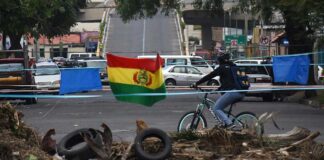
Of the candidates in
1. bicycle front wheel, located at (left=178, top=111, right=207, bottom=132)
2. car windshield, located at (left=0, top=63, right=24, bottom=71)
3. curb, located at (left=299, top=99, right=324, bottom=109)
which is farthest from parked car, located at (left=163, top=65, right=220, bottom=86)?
bicycle front wheel, located at (left=178, top=111, right=207, bottom=132)

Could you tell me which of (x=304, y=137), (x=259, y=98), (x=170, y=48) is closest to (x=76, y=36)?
(x=170, y=48)

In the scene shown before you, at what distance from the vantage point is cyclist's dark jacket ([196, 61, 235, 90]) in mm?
12164

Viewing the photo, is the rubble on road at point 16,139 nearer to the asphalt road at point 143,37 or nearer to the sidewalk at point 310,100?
the sidewalk at point 310,100

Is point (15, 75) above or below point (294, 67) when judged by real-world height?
below

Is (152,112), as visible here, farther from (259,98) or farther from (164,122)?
(259,98)

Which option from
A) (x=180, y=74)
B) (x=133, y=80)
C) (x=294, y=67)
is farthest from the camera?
(x=180, y=74)

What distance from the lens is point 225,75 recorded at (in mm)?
12219

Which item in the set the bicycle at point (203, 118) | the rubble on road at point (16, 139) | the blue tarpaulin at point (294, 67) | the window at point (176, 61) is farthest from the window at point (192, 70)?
the rubble on road at point (16, 139)

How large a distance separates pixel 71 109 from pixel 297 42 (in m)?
10.9

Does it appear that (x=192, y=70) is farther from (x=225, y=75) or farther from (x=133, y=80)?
(x=133, y=80)

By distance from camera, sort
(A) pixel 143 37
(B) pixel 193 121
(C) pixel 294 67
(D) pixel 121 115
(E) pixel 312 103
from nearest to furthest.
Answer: (B) pixel 193 121 → (C) pixel 294 67 → (D) pixel 121 115 → (E) pixel 312 103 → (A) pixel 143 37

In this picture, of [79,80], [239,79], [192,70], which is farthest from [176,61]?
[239,79]

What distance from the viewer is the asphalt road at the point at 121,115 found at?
15561mm

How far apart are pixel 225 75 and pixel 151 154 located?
4.01 m
